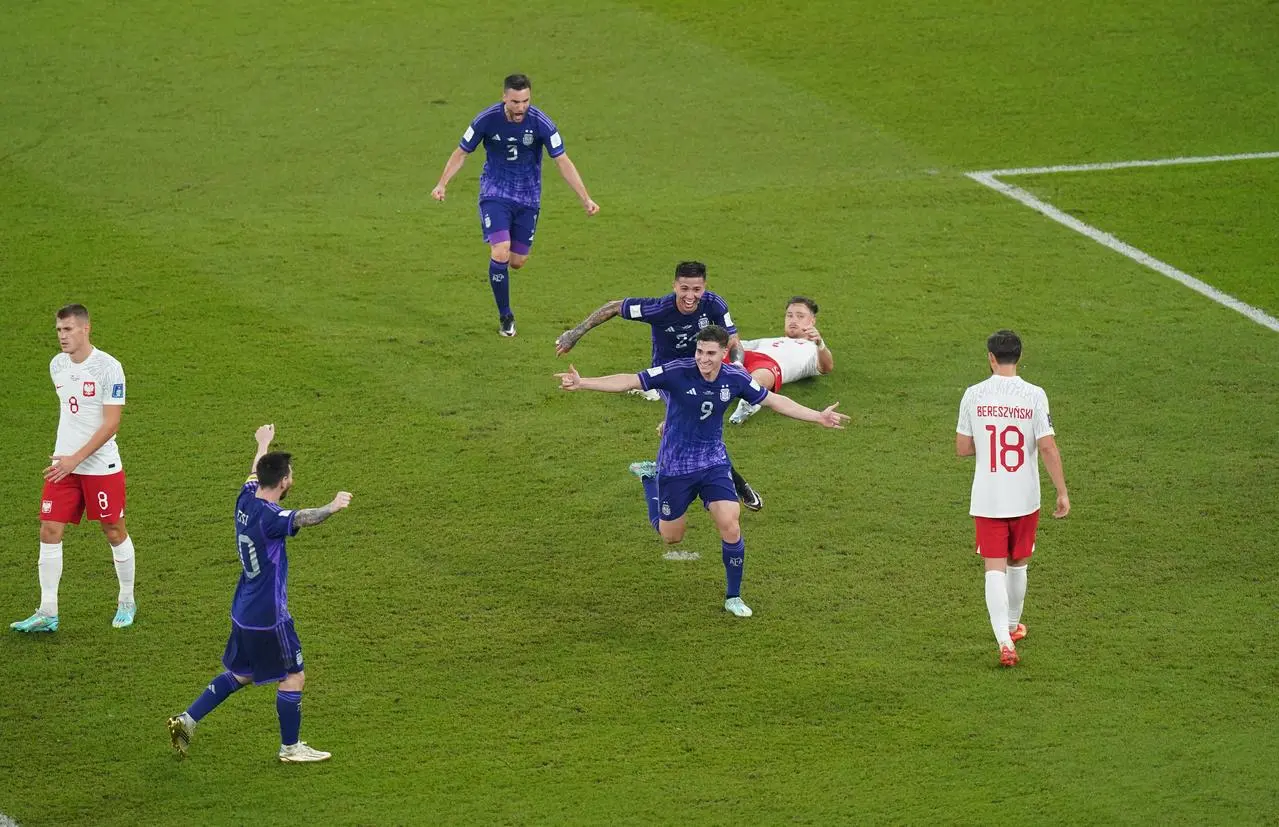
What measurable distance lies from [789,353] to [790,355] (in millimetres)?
21

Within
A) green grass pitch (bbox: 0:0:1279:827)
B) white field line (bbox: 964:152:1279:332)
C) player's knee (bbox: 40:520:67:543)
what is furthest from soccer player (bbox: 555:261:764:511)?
white field line (bbox: 964:152:1279:332)

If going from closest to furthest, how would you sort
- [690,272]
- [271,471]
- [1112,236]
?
1. [271,471]
2. [690,272]
3. [1112,236]

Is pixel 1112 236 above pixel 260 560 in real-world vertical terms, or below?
above

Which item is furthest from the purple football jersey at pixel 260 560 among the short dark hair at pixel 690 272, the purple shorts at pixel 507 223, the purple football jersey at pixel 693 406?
the purple shorts at pixel 507 223

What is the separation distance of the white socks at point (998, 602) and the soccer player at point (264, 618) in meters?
4.29

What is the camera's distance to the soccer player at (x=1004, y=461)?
10.1m

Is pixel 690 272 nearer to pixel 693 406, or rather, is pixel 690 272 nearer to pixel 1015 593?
pixel 693 406

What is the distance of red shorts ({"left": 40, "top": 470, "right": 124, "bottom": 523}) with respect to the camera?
10.8 meters

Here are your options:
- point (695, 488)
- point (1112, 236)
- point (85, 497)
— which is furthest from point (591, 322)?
point (1112, 236)

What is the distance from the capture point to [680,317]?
12453 mm

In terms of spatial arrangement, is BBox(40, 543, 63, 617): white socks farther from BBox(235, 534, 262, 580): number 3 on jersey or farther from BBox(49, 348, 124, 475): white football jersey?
BBox(235, 534, 262, 580): number 3 on jersey

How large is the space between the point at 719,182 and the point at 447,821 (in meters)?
12.7

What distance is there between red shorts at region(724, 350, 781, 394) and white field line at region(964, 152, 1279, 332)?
549cm

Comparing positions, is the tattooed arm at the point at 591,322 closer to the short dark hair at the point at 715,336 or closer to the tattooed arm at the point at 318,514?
the short dark hair at the point at 715,336
